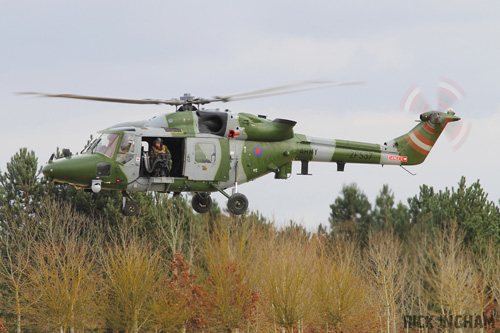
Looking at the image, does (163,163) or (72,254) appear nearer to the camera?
(163,163)

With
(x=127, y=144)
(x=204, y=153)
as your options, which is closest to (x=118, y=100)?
(x=127, y=144)

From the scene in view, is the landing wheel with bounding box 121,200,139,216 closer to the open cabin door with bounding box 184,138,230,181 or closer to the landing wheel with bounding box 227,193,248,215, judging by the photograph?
the open cabin door with bounding box 184,138,230,181

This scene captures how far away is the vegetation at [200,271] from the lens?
40031 millimetres

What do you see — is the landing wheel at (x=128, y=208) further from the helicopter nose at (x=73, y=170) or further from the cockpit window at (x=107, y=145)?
the cockpit window at (x=107, y=145)

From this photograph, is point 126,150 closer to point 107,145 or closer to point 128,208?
point 107,145

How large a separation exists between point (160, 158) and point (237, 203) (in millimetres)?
2919

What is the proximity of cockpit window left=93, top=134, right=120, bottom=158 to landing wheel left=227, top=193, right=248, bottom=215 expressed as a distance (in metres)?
3.93

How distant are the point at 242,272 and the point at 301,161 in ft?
56.5

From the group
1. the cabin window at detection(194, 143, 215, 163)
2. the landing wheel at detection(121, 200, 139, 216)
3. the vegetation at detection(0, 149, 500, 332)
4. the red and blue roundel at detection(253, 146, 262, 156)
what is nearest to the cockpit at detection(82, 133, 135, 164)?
the landing wheel at detection(121, 200, 139, 216)

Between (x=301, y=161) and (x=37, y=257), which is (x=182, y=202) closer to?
(x=37, y=257)

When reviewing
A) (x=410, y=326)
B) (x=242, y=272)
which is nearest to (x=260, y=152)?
(x=242, y=272)

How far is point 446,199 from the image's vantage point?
5488 centimetres

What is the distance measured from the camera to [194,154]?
24500 mm

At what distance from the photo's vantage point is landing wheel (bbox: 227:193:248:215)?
2509 cm
